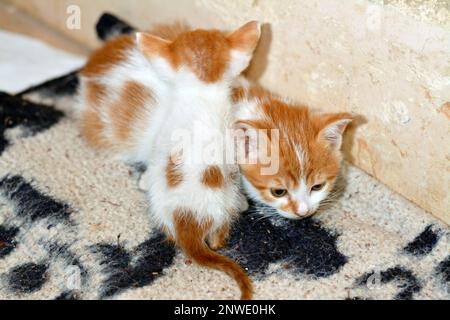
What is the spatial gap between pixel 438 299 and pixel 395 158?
0.39m

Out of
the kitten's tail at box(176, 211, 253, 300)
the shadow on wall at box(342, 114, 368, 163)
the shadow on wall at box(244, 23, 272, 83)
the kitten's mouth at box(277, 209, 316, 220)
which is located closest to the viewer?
the kitten's tail at box(176, 211, 253, 300)

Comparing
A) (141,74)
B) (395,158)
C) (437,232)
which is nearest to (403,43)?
(395,158)

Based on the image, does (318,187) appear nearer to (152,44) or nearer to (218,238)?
(218,238)

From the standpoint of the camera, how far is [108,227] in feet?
5.20

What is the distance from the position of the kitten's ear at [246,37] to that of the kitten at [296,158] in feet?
0.47

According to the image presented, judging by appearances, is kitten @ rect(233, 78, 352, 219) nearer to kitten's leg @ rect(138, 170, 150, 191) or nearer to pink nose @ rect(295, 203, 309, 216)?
pink nose @ rect(295, 203, 309, 216)

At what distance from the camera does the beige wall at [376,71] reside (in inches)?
56.4

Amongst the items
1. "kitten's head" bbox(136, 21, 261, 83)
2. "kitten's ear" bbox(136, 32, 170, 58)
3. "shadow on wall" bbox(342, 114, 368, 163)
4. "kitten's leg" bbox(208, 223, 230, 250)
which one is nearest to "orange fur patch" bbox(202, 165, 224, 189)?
"kitten's leg" bbox(208, 223, 230, 250)

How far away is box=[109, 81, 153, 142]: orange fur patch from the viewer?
1705mm

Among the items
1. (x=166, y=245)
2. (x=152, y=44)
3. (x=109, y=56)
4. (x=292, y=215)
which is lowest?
(x=166, y=245)

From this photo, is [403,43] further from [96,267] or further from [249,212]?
[96,267]

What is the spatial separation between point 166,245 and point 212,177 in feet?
0.71

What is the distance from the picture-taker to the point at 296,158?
147 centimetres

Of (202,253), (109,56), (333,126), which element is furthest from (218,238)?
(109,56)
